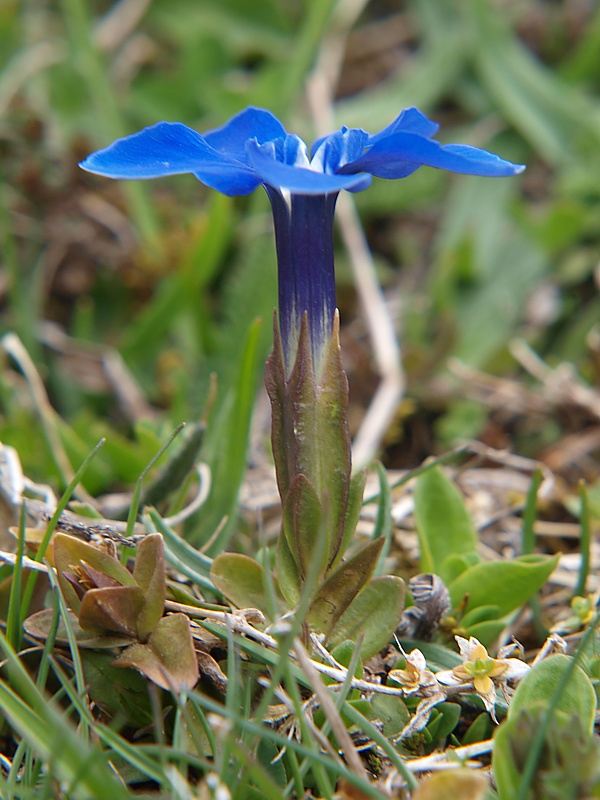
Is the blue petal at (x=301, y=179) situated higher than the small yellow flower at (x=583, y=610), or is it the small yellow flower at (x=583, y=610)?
the blue petal at (x=301, y=179)

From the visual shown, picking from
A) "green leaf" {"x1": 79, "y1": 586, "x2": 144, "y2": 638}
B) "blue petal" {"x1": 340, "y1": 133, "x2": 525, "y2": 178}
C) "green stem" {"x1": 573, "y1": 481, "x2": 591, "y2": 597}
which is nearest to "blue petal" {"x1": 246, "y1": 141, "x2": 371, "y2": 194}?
"blue petal" {"x1": 340, "y1": 133, "x2": 525, "y2": 178}

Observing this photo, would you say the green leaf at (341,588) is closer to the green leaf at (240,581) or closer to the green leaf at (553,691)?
the green leaf at (240,581)

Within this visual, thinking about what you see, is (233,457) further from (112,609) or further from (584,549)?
(584,549)

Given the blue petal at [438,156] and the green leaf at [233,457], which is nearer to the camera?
the blue petal at [438,156]

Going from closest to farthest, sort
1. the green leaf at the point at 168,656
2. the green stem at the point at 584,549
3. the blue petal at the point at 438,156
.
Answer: the blue petal at the point at 438,156, the green leaf at the point at 168,656, the green stem at the point at 584,549

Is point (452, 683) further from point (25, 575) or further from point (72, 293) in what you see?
point (72, 293)

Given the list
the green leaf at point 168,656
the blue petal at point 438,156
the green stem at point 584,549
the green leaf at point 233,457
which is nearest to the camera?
the blue petal at point 438,156

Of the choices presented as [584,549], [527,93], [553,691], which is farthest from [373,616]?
[527,93]

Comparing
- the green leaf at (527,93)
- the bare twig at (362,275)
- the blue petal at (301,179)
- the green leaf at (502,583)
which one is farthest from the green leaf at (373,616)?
the green leaf at (527,93)

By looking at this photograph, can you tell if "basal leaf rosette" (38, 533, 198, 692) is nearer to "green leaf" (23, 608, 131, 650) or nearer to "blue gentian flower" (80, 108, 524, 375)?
"green leaf" (23, 608, 131, 650)
